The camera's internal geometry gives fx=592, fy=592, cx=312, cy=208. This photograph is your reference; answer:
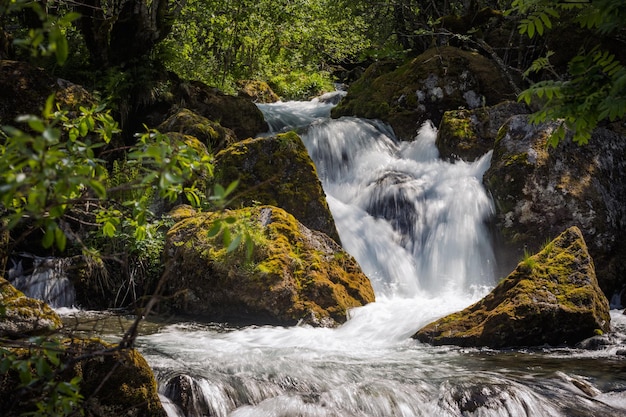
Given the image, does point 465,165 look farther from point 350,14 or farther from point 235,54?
point 235,54

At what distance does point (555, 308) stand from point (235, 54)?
47.0 ft

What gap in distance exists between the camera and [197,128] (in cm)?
1141

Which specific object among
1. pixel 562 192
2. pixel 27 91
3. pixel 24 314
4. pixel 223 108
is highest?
pixel 223 108

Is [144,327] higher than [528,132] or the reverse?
the reverse

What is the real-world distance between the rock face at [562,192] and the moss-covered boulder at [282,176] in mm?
3093

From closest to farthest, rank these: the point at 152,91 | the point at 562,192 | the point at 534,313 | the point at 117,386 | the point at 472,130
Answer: the point at 117,386 → the point at 534,313 → the point at 562,192 → the point at 472,130 → the point at 152,91

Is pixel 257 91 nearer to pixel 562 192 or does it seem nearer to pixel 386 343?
pixel 562 192

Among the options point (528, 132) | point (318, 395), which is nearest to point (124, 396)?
point (318, 395)

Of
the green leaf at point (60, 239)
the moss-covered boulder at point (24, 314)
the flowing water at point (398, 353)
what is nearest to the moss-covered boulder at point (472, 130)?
the flowing water at point (398, 353)

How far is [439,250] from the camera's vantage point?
10258 mm

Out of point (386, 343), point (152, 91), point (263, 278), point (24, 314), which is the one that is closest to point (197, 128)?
point (152, 91)

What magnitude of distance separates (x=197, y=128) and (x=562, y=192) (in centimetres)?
666

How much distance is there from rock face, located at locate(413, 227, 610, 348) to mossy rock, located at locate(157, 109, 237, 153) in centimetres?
607

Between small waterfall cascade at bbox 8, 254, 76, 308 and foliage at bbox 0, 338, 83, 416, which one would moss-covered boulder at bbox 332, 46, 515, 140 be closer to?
small waterfall cascade at bbox 8, 254, 76, 308
